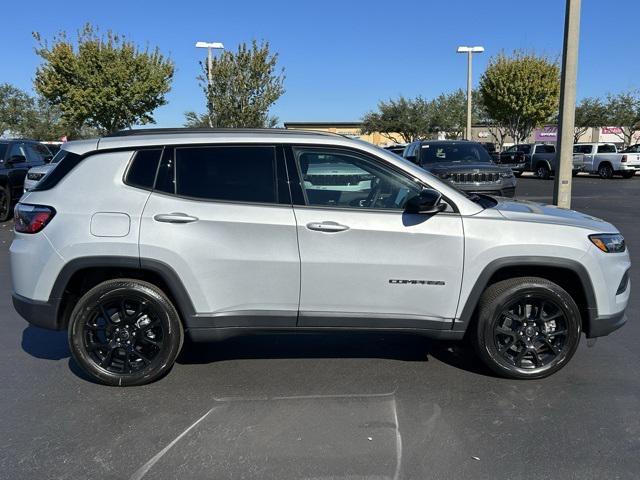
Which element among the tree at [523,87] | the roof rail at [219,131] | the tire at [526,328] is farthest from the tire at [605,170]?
the roof rail at [219,131]

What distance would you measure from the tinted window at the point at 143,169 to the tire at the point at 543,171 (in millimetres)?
29155

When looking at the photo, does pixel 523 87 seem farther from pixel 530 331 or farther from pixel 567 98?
pixel 530 331

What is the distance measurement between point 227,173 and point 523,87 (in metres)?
36.9

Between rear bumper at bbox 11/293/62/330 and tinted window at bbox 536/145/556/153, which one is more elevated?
tinted window at bbox 536/145/556/153

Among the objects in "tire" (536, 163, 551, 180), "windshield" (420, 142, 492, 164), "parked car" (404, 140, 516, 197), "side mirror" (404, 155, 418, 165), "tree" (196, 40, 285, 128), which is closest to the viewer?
"parked car" (404, 140, 516, 197)

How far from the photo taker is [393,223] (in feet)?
12.5

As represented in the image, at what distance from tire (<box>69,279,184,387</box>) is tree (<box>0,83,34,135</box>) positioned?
207 ft

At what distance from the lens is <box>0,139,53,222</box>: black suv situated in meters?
12.5

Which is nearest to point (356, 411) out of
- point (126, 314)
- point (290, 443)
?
point (290, 443)

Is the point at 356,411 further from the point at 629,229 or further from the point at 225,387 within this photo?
the point at 629,229

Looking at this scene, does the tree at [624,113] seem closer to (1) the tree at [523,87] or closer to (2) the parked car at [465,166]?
(1) the tree at [523,87]

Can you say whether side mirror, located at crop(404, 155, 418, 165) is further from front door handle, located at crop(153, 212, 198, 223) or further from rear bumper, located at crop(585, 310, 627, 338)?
front door handle, located at crop(153, 212, 198, 223)

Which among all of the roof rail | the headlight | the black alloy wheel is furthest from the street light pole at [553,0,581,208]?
the roof rail

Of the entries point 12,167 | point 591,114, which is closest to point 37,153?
point 12,167
